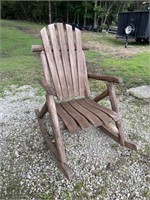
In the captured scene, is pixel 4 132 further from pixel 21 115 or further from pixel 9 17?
pixel 9 17

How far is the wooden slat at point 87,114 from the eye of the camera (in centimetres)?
183

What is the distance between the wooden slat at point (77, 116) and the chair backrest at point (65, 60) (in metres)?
0.16

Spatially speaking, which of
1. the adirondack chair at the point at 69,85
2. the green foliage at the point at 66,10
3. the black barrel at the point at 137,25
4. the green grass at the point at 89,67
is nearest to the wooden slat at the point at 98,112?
the adirondack chair at the point at 69,85

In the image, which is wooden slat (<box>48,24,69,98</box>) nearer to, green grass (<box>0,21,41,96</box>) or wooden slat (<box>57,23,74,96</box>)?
wooden slat (<box>57,23,74,96</box>)

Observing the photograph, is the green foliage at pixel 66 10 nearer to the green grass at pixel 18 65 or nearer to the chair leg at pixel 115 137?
the green grass at pixel 18 65

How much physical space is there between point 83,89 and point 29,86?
5.07ft

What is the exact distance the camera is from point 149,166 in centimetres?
192

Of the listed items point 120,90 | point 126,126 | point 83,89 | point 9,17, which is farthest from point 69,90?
point 9,17

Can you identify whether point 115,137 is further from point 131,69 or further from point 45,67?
point 131,69

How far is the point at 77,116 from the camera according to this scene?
194 cm

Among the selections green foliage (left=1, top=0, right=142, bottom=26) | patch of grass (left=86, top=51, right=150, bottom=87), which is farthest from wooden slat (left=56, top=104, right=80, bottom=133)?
green foliage (left=1, top=0, right=142, bottom=26)

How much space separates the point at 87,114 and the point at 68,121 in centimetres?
20

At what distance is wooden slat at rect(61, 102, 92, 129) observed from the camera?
5.92ft

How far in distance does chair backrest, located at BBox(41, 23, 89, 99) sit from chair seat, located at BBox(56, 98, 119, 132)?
7.3 inches
